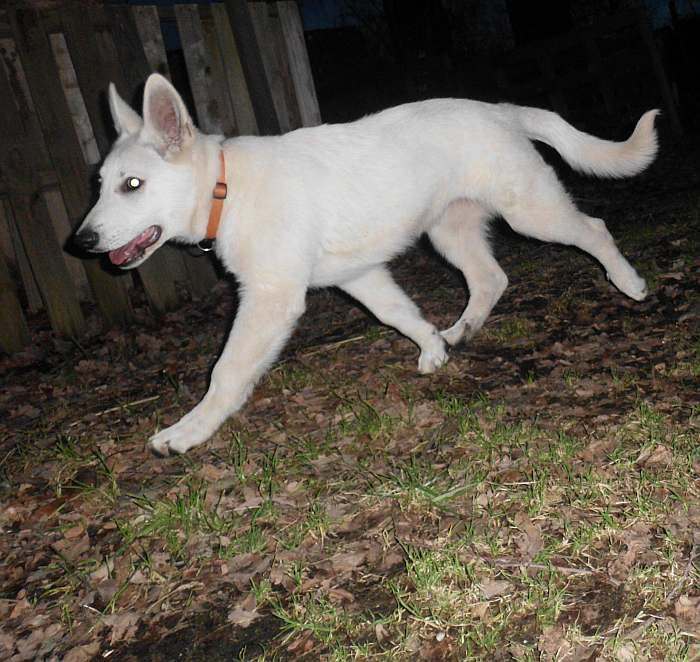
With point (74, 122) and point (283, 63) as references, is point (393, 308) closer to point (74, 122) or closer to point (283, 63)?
point (74, 122)

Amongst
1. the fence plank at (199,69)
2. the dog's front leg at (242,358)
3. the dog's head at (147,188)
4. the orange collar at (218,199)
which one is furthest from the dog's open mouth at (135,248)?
the fence plank at (199,69)

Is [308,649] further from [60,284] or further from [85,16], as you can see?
[85,16]

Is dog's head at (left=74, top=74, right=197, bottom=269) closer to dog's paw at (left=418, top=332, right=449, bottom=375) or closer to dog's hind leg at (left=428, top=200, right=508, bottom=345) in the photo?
dog's paw at (left=418, top=332, right=449, bottom=375)

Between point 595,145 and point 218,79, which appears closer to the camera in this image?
point 595,145

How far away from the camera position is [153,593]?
8.89 ft

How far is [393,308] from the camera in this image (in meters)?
4.41

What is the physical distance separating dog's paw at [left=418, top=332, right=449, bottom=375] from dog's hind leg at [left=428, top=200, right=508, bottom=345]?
0.44 meters

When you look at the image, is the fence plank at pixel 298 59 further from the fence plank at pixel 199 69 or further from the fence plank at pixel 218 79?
the fence plank at pixel 199 69

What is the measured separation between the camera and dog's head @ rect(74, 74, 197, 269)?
3.55 meters

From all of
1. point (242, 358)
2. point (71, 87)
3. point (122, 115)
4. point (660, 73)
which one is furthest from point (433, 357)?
point (660, 73)

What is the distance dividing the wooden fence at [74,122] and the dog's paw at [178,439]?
2421 mm

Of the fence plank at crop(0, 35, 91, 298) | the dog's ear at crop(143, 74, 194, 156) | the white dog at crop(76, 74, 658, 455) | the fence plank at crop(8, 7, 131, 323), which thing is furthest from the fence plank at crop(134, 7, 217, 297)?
the dog's ear at crop(143, 74, 194, 156)

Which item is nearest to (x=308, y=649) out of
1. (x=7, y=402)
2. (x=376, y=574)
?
(x=376, y=574)

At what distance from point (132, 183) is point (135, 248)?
33cm
